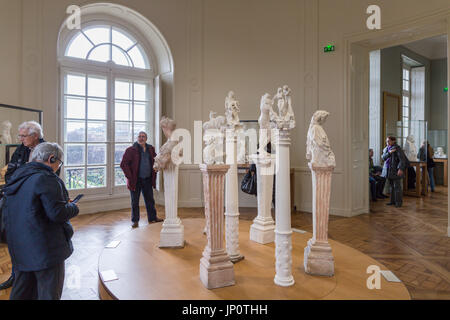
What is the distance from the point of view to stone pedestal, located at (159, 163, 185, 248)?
3.37 meters

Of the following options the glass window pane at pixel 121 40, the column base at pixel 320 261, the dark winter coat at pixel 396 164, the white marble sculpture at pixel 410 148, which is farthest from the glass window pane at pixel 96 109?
the white marble sculpture at pixel 410 148

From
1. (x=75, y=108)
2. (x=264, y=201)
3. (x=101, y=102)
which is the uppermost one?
(x=101, y=102)

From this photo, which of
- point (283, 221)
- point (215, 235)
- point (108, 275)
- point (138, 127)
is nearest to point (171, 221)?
point (108, 275)

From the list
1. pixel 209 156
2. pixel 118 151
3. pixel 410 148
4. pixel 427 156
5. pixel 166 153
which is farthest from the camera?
pixel 410 148

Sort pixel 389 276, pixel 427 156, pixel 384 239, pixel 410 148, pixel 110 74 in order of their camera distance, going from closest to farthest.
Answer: pixel 389 276 → pixel 384 239 → pixel 110 74 → pixel 427 156 → pixel 410 148

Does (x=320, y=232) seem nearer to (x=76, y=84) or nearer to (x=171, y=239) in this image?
(x=171, y=239)

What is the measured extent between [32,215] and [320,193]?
2.07 metres

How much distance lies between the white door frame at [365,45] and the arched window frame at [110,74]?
3.97 metres

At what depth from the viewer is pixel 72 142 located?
601 cm

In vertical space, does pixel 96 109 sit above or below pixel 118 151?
above

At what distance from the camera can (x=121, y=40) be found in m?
6.63

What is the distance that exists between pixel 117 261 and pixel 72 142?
12.7 ft

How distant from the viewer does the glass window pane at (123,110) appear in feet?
21.6
